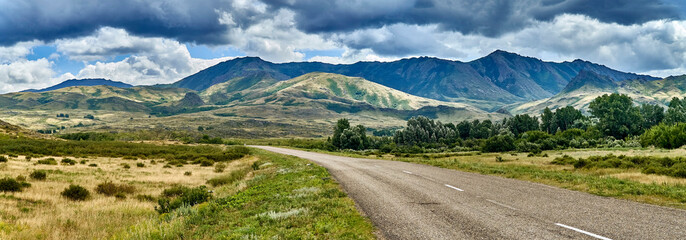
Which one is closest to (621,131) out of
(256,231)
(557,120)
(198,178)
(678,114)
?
(678,114)

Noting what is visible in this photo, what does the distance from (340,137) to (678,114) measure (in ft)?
365

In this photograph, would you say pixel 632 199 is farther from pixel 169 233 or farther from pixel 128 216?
pixel 128 216

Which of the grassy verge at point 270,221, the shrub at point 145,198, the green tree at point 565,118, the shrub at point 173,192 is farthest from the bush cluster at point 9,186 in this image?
the green tree at point 565,118

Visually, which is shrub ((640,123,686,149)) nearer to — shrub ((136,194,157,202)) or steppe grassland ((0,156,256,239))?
shrub ((136,194,157,202))

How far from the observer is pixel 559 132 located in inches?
4793

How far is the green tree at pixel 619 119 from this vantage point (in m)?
118

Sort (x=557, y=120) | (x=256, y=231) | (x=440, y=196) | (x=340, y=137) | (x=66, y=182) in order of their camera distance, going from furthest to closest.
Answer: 1. (x=557, y=120)
2. (x=340, y=137)
3. (x=66, y=182)
4. (x=440, y=196)
5. (x=256, y=231)

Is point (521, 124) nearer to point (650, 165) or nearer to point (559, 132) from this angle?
point (559, 132)

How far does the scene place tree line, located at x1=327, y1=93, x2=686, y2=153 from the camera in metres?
90.8

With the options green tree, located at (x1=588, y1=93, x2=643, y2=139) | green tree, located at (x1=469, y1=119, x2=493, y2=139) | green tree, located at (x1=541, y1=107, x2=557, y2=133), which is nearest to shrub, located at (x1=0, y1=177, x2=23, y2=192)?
green tree, located at (x1=469, y1=119, x2=493, y2=139)

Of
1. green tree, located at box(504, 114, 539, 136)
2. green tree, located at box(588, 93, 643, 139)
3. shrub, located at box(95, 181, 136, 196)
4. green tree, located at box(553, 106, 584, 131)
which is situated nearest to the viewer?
shrub, located at box(95, 181, 136, 196)

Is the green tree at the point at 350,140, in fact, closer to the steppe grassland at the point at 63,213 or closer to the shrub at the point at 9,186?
the steppe grassland at the point at 63,213

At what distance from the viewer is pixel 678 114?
118 meters

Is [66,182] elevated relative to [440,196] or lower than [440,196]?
lower
